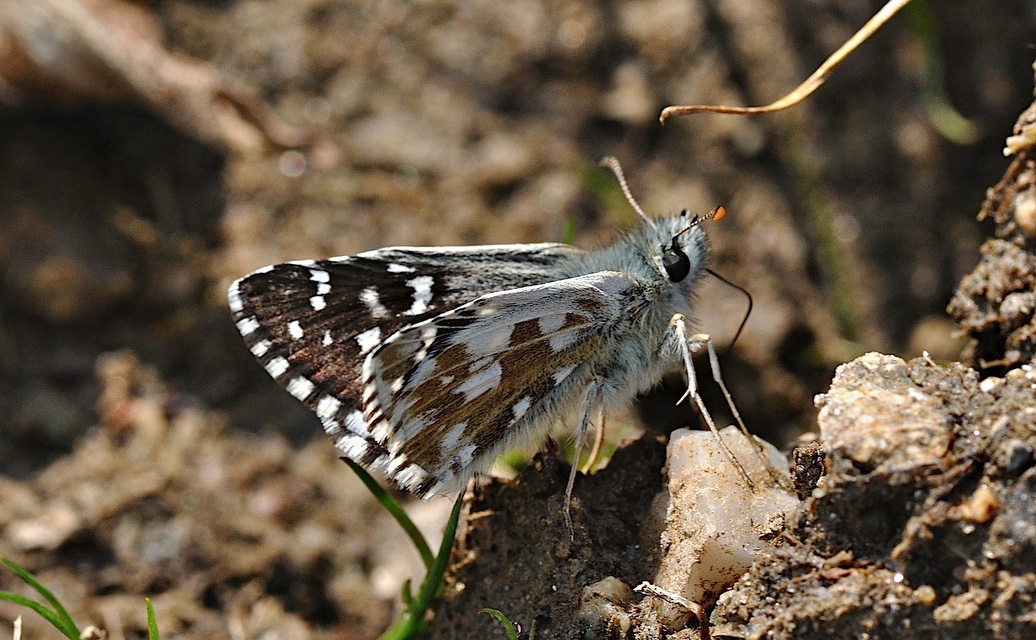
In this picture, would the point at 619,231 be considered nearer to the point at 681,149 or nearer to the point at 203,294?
the point at 681,149

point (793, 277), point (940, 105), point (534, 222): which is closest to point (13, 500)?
point (534, 222)

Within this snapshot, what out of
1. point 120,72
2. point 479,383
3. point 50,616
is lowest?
point 50,616

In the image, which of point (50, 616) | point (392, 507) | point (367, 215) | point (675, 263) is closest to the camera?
point (50, 616)

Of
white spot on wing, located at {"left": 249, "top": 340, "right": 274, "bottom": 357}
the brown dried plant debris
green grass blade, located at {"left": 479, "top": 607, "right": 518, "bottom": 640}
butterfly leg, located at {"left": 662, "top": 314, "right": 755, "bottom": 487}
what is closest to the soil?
the brown dried plant debris

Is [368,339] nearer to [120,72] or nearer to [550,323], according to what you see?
[550,323]

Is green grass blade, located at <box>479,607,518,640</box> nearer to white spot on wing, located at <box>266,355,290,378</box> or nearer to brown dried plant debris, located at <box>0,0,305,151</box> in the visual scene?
white spot on wing, located at <box>266,355,290,378</box>

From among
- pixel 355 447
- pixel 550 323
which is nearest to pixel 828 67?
pixel 550 323

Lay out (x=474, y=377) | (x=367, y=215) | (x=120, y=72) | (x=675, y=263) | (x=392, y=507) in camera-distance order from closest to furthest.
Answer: (x=474, y=377), (x=392, y=507), (x=675, y=263), (x=120, y=72), (x=367, y=215)

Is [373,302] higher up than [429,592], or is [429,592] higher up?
[373,302]
